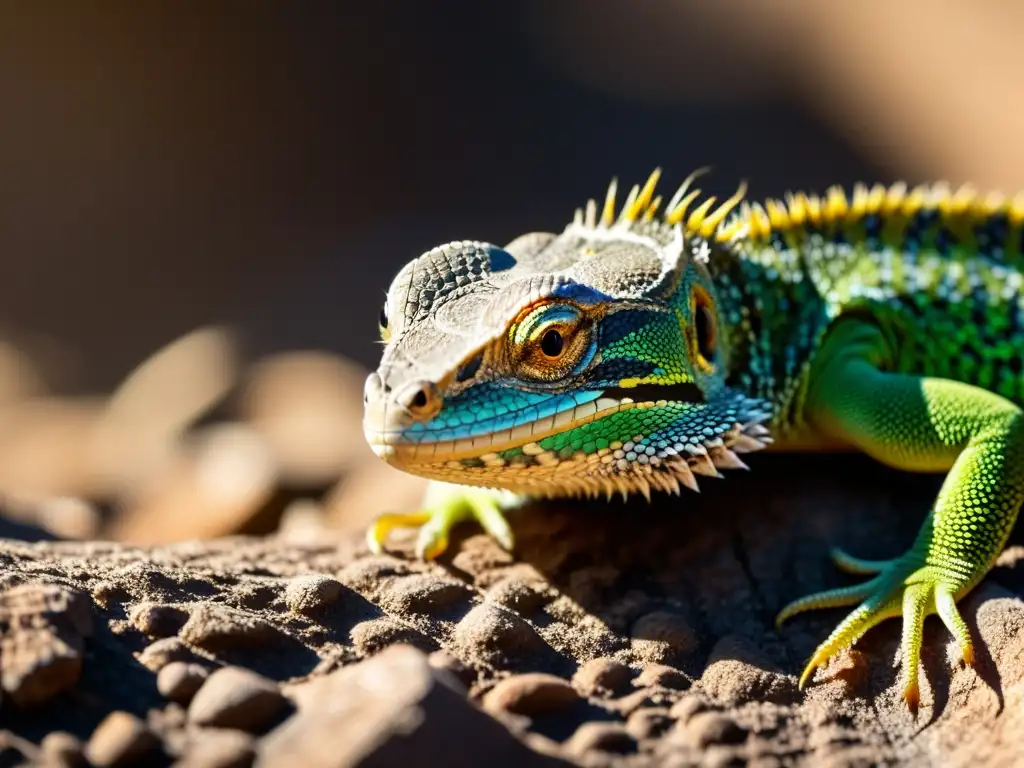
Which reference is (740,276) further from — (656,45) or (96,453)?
(656,45)

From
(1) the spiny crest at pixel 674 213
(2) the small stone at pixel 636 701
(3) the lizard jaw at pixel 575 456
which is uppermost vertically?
(1) the spiny crest at pixel 674 213

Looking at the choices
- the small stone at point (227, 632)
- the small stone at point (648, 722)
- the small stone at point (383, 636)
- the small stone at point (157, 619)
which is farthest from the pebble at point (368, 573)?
the small stone at point (648, 722)

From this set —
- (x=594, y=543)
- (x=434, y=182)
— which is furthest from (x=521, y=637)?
(x=434, y=182)

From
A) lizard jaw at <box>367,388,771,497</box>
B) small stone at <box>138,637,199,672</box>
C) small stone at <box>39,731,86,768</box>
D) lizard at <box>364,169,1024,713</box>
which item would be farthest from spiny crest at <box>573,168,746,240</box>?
small stone at <box>39,731,86,768</box>

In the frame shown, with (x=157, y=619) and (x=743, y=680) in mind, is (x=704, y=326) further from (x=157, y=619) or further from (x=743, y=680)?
(x=157, y=619)

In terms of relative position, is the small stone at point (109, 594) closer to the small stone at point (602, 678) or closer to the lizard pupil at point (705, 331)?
the small stone at point (602, 678)

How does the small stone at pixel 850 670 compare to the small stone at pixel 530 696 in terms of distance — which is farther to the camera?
the small stone at pixel 850 670

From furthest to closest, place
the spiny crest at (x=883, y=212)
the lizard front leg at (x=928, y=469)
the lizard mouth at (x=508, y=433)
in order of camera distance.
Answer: the spiny crest at (x=883, y=212)
the lizard front leg at (x=928, y=469)
the lizard mouth at (x=508, y=433)

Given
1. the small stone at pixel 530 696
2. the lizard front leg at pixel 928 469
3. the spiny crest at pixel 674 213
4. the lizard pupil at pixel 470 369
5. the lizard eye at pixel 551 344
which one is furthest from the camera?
the spiny crest at pixel 674 213
